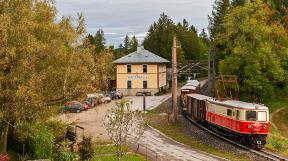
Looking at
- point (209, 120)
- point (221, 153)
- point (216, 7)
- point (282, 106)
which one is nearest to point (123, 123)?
point (221, 153)

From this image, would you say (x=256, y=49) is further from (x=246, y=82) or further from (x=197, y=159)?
(x=197, y=159)

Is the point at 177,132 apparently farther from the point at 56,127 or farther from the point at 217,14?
the point at 217,14

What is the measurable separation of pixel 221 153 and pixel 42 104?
496 inches

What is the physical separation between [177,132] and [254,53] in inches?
731

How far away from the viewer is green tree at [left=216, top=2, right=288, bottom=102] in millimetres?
52375

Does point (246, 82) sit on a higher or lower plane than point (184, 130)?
higher

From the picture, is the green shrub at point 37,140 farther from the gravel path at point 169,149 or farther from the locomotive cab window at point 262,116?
the locomotive cab window at point 262,116

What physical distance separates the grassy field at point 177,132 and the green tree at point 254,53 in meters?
10.4

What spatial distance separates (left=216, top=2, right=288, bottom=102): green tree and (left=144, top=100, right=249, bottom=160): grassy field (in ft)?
34.2

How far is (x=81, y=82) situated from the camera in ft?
75.6

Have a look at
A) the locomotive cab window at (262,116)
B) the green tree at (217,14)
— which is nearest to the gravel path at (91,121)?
the locomotive cab window at (262,116)

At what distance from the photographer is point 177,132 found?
128 feet

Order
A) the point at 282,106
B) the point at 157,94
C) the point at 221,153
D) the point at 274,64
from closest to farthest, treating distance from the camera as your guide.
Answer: the point at 221,153 < the point at 274,64 < the point at 282,106 < the point at 157,94

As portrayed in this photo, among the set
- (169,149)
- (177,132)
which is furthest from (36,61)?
(177,132)
